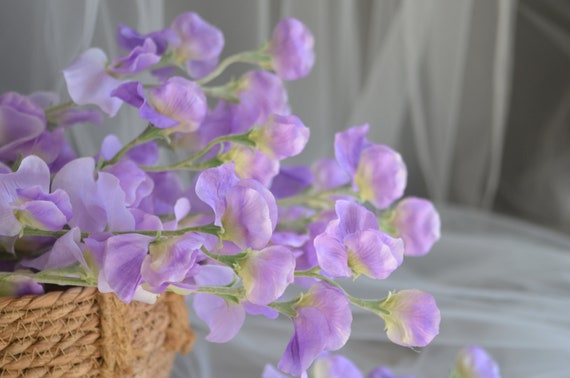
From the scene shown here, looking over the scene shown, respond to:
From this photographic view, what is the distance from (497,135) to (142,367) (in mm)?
766

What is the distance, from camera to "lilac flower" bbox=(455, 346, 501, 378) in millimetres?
617

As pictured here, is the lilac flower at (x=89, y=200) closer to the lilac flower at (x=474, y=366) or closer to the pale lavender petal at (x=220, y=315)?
the pale lavender petal at (x=220, y=315)

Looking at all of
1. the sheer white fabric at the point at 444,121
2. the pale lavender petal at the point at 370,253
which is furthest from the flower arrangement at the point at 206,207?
the sheer white fabric at the point at 444,121

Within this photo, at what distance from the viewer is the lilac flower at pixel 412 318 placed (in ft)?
1.65

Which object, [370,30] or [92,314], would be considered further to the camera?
[370,30]

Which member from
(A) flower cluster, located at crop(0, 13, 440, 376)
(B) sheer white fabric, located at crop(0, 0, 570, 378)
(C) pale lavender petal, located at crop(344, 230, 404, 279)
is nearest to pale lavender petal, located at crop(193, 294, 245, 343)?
(A) flower cluster, located at crop(0, 13, 440, 376)

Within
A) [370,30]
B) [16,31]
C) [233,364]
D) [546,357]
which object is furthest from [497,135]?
[16,31]

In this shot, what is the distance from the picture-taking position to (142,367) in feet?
1.93

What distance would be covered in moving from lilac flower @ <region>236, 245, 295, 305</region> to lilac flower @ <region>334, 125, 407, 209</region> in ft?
→ 0.52

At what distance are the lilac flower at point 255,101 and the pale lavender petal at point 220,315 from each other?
0.14 meters

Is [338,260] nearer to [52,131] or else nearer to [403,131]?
[52,131]

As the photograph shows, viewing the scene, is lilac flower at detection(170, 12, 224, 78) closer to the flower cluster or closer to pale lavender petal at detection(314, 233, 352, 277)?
the flower cluster

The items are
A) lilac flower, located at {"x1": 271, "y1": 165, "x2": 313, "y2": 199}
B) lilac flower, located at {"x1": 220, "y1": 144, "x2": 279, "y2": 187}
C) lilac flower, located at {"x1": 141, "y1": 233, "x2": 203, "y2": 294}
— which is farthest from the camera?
lilac flower, located at {"x1": 271, "y1": 165, "x2": 313, "y2": 199}

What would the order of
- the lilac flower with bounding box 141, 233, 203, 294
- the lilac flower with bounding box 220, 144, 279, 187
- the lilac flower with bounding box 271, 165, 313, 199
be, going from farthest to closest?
the lilac flower with bounding box 271, 165, 313, 199 → the lilac flower with bounding box 220, 144, 279, 187 → the lilac flower with bounding box 141, 233, 203, 294
